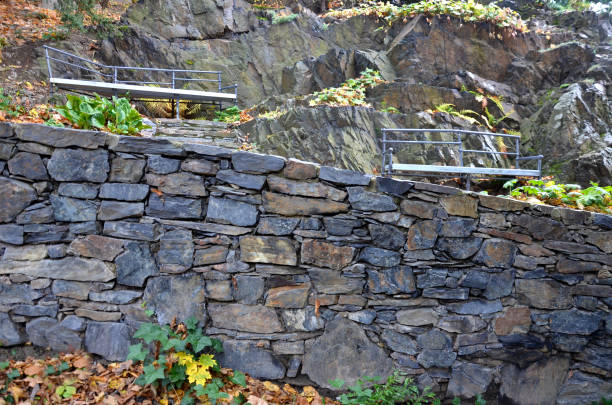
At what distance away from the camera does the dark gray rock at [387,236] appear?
3537 mm

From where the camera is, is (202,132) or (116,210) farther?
(202,132)

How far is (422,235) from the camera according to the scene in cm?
357

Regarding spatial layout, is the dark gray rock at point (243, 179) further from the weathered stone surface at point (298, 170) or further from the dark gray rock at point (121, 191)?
the dark gray rock at point (121, 191)

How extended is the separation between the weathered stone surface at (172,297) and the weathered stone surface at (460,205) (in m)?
2.39

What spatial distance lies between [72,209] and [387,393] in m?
3.12

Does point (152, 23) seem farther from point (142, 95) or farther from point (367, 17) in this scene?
point (367, 17)

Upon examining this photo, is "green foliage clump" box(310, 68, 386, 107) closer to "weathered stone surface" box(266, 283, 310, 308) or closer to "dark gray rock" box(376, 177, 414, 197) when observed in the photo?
"dark gray rock" box(376, 177, 414, 197)

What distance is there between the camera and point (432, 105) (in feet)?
26.5

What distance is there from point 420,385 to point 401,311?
0.73 meters

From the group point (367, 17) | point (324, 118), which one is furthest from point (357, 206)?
point (367, 17)

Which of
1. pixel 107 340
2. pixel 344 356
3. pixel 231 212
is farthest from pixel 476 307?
pixel 107 340

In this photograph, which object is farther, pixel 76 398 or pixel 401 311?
pixel 401 311

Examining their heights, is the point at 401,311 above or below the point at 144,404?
above

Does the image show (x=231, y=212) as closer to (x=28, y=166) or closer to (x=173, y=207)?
(x=173, y=207)
